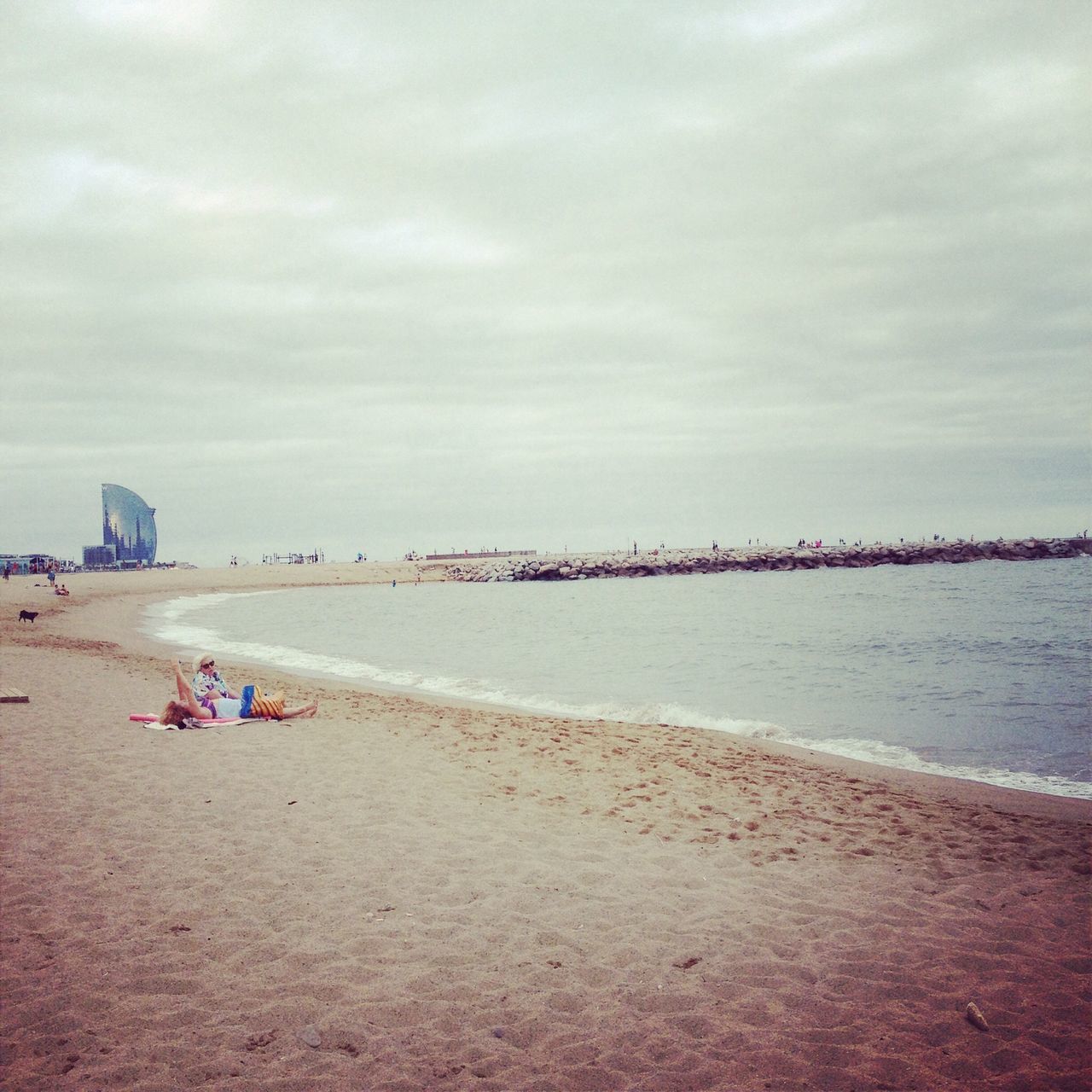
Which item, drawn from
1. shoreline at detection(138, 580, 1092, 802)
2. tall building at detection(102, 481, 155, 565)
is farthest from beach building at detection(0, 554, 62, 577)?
shoreline at detection(138, 580, 1092, 802)

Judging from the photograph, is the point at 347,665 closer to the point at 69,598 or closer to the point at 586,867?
the point at 586,867

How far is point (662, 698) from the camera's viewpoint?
15391 millimetres

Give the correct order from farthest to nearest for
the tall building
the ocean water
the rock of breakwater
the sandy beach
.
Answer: the tall building → the rock of breakwater → the ocean water → the sandy beach

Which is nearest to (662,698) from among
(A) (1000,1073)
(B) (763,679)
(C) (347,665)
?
(B) (763,679)

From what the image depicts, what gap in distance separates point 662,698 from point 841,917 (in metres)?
10.3

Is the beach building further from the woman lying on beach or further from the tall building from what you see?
the woman lying on beach

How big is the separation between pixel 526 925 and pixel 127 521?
150 metres

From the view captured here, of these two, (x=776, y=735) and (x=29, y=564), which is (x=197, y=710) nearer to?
(x=776, y=735)

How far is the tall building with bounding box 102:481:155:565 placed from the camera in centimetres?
13338

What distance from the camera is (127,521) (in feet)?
445

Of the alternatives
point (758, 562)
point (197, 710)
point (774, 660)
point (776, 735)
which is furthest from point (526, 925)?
point (758, 562)

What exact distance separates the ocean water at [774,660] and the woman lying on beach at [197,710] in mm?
4627

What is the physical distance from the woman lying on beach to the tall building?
136 m

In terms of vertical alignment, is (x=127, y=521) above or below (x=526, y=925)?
above
